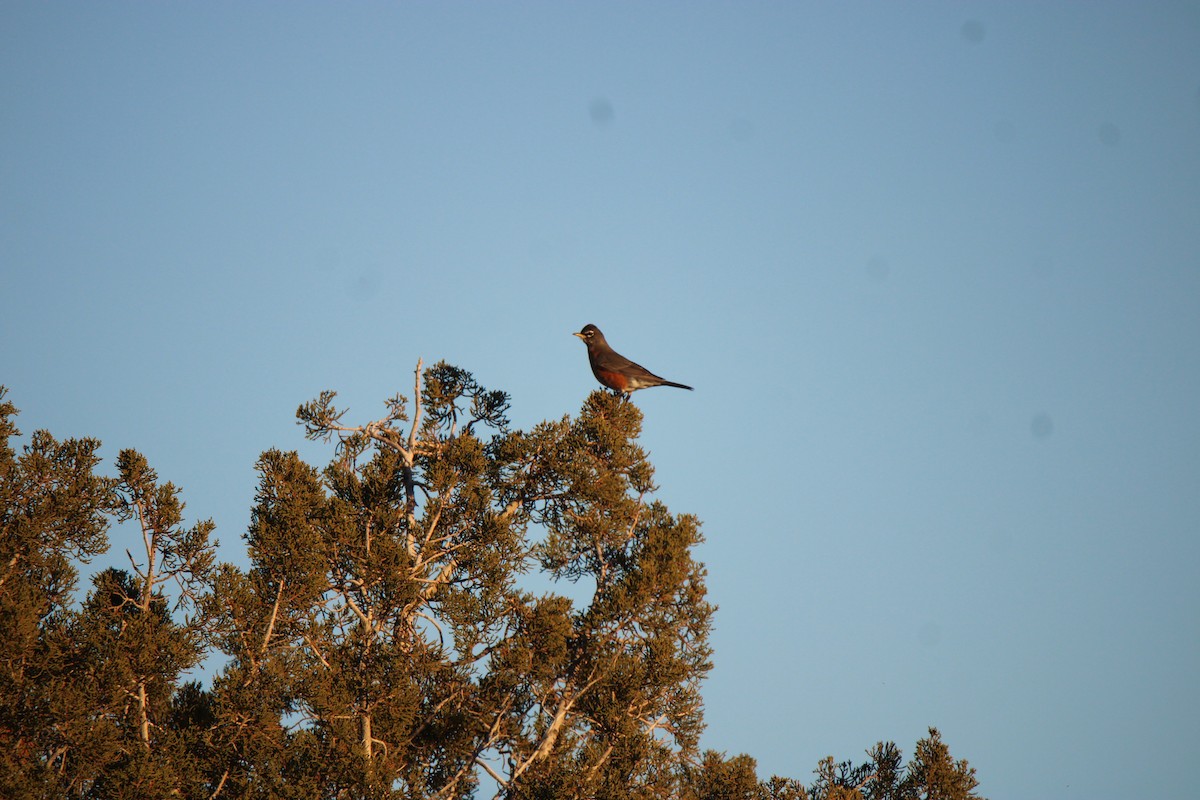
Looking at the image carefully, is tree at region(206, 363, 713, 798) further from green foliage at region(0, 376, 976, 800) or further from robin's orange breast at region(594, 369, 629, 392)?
robin's orange breast at region(594, 369, 629, 392)

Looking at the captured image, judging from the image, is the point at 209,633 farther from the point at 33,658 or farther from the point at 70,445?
Answer: the point at 70,445

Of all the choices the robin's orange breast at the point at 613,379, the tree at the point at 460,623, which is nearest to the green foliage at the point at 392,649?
the tree at the point at 460,623

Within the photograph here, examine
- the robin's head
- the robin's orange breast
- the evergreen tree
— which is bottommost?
the evergreen tree

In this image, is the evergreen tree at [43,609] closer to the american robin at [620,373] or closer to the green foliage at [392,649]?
the green foliage at [392,649]

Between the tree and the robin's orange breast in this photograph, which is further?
the robin's orange breast

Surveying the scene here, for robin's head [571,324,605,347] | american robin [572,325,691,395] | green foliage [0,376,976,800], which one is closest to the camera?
green foliage [0,376,976,800]

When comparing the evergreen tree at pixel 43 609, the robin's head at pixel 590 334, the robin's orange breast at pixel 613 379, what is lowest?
the evergreen tree at pixel 43 609

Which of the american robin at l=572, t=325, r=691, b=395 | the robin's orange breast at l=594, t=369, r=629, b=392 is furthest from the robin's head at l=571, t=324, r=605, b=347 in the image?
the robin's orange breast at l=594, t=369, r=629, b=392

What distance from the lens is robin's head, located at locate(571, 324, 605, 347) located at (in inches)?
743

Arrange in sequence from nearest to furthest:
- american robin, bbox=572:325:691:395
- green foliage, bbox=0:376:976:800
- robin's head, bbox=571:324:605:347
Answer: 1. green foliage, bbox=0:376:976:800
2. american robin, bbox=572:325:691:395
3. robin's head, bbox=571:324:605:347

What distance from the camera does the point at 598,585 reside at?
11719mm

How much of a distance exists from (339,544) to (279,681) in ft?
5.39

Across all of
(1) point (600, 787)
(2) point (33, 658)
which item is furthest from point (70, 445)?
(1) point (600, 787)

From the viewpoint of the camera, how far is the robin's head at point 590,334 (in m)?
18.9
